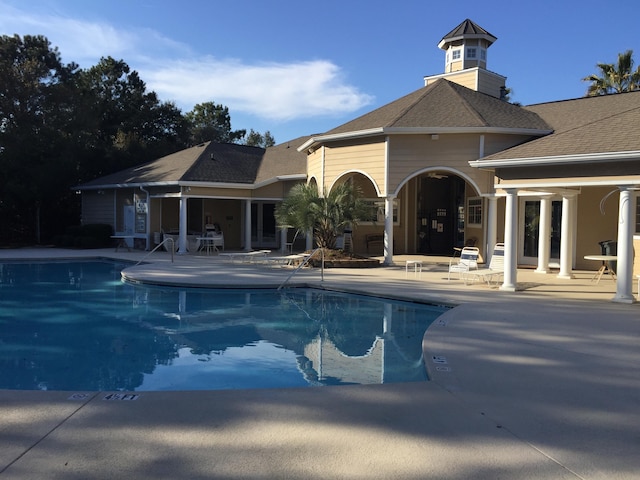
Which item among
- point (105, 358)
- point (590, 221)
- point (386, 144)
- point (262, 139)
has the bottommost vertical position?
point (105, 358)

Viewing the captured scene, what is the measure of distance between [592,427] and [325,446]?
2162mm

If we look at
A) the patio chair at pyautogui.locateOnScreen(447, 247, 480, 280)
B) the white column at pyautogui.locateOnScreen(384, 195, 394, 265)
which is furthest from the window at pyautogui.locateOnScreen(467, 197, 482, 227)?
the patio chair at pyautogui.locateOnScreen(447, 247, 480, 280)

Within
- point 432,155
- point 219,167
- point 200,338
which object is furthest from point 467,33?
point 200,338

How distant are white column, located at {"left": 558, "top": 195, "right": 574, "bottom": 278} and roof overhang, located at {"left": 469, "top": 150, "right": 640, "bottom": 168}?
3729mm

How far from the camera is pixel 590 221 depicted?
1565 cm

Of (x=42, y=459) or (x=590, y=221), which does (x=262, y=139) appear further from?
(x=42, y=459)

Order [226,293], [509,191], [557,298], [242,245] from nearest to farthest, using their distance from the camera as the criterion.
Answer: [557,298] → [509,191] → [226,293] → [242,245]

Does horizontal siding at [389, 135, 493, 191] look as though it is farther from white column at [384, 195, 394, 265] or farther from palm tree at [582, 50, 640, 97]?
palm tree at [582, 50, 640, 97]

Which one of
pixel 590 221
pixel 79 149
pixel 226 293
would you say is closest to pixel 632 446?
pixel 226 293

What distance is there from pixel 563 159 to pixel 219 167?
1579 centimetres

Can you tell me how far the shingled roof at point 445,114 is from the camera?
16.2m

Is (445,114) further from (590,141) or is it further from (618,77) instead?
(618,77)

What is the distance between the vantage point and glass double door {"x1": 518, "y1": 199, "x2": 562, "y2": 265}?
1617 cm

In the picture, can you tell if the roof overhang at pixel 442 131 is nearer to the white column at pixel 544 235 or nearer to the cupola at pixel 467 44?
the white column at pixel 544 235
